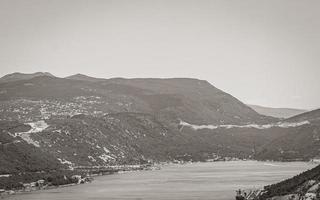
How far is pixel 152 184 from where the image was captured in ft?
567

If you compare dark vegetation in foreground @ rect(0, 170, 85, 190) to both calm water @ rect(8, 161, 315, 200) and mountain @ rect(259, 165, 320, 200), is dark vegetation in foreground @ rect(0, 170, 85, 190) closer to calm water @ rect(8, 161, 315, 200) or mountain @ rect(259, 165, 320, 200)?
calm water @ rect(8, 161, 315, 200)

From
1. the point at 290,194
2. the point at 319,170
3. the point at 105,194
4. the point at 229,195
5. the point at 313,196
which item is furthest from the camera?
the point at 105,194

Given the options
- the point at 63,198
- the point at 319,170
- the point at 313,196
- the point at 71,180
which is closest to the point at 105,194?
the point at 63,198

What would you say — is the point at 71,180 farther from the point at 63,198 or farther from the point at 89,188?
the point at 63,198

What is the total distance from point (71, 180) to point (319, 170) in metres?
97.3

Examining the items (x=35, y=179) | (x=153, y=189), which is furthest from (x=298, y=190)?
(x=35, y=179)

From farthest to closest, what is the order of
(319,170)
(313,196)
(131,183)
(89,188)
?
(131,183), (89,188), (319,170), (313,196)

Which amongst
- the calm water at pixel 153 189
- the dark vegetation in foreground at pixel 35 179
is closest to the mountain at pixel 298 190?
the calm water at pixel 153 189

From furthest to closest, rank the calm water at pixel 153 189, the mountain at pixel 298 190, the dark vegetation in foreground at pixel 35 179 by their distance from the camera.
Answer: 1. the dark vegetation in foreground at pixel 35 179
2. the calm water at pixel 153 189
3. the mountain at pixel 298 190

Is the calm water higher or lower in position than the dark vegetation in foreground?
lower

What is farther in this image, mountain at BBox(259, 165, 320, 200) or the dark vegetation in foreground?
the dark vegetation in foreground

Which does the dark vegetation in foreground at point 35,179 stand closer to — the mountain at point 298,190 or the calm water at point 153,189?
the calm water at point 153,189

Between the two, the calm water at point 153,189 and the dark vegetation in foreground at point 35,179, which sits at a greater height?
the dark vegetation in foreground at point 35,179

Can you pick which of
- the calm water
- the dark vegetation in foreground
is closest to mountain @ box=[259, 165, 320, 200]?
the calm water
